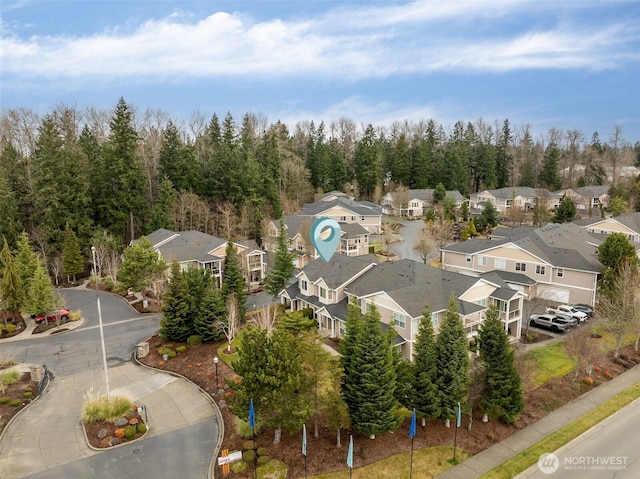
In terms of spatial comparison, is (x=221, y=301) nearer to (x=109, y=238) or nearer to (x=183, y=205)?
(x=109, y=238)

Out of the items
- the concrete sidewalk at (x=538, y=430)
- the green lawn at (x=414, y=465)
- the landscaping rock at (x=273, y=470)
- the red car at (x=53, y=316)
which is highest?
the red car at (x=53, y=316)

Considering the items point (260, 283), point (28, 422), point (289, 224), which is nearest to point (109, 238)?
point (260, 283)

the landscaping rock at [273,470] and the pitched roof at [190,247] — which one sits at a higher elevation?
the pitched roof at [190,247]

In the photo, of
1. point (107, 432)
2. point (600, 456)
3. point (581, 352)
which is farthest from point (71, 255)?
point (600, 456)

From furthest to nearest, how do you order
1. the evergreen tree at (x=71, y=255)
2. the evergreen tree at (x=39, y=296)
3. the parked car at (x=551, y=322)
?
the evergreen tree at (x=71, y=255)
the evergreen tree at (x=39, y=296)
the parked car at (x=551, y=322)

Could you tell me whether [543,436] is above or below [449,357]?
below

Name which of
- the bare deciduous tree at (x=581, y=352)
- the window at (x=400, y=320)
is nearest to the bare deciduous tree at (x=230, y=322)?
the window at (x=400, y=320)

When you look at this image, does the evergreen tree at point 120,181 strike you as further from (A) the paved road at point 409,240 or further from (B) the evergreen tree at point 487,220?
(B) the evergreen tree at point 487,220

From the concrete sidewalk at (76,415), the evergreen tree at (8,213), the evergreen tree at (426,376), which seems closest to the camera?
the concrete sidewalk at (76,415)

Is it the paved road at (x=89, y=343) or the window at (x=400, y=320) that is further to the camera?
the paved road at (x=89, y=343)
